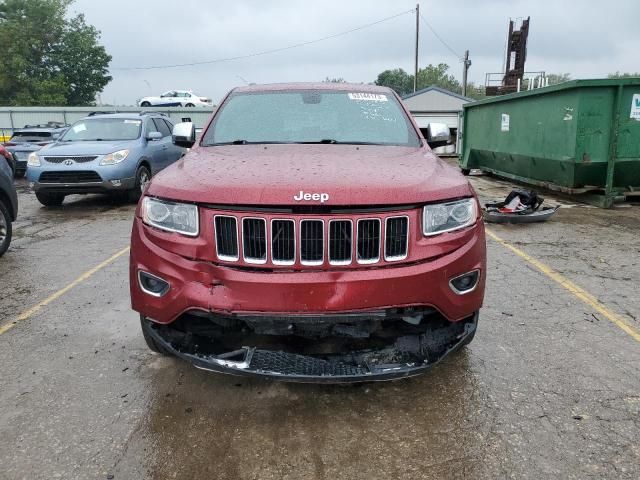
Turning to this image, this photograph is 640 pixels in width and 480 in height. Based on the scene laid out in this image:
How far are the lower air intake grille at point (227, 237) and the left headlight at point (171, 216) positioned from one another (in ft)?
0.42

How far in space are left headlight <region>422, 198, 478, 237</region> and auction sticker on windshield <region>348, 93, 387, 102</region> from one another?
171 centimetres

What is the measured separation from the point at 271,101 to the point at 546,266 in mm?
3368

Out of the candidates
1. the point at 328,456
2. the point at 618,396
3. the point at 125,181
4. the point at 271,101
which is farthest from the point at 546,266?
the point at 125,181

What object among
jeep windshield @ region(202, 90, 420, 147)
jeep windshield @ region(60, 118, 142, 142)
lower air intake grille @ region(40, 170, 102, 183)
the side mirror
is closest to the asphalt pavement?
the side mirror

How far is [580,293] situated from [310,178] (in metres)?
3.16

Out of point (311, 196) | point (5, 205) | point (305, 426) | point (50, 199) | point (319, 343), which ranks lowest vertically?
point (305, 426)

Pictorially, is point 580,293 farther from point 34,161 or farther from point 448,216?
point 34,161

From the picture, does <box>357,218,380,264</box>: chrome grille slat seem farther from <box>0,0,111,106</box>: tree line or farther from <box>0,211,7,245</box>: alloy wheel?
<box>0,0,111,106</box>: tree line

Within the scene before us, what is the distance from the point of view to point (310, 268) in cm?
244

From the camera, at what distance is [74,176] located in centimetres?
925

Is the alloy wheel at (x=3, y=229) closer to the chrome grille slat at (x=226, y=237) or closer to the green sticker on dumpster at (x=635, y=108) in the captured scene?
the chrome grille slat at (x=226, y=237)

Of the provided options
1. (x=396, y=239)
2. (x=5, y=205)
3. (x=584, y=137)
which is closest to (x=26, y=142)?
(x=5, y=205)

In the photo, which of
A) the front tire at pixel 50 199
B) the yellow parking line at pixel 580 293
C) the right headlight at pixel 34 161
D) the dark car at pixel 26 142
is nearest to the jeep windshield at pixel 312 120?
the yellow parking line at pixel 580 293

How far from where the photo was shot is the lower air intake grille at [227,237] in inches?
97.5
